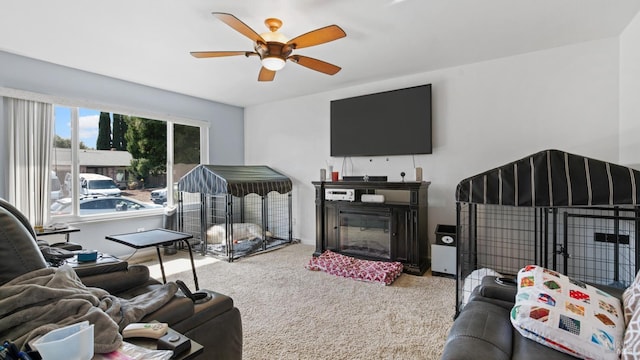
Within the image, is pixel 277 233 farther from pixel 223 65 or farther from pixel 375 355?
pixel 375 355

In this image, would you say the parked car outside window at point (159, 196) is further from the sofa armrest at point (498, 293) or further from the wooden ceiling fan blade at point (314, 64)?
the sofa armrest at point (498, 293)

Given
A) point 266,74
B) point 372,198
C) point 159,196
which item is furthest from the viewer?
point 159,196

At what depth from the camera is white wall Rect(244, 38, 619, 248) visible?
9.99 ft

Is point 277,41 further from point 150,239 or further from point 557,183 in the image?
point 557,183

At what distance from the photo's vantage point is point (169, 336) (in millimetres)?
1001

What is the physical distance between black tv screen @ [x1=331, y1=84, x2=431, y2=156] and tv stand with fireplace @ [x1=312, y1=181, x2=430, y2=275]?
62cm

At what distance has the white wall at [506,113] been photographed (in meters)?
3.04

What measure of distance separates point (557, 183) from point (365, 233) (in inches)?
92.2

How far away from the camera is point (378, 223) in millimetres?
3914

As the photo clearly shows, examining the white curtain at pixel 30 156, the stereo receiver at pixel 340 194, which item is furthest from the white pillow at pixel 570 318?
the white curtain at pixel 30 156

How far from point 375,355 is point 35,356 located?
1.84m

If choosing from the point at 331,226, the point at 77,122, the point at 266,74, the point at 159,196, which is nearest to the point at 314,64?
the point at 266,74

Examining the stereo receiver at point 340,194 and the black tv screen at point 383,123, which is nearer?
the black tv screen at point 383,123

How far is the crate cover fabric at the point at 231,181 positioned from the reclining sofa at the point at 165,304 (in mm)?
2262
